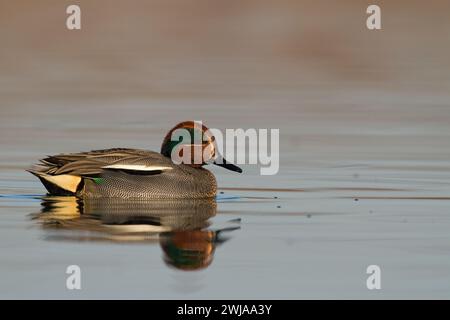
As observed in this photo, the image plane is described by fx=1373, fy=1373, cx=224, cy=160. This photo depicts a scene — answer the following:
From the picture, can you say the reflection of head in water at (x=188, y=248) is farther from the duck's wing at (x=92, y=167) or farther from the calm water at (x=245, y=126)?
the duck's wing at (x=92, y=167)

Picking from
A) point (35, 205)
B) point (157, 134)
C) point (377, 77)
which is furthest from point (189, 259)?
point (377, 77)

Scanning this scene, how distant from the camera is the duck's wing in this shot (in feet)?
37.7

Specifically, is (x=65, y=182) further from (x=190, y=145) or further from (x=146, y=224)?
(x=146, y=224)

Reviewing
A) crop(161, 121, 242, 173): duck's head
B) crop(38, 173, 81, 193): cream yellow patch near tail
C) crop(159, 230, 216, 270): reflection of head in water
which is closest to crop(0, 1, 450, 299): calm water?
crop(159, 230, 216, 270): reflection of head in water

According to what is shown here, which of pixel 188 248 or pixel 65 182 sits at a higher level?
pixel 65 182

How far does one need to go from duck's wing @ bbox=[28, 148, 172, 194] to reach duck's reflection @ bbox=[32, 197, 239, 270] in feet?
0.50

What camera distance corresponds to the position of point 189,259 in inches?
342

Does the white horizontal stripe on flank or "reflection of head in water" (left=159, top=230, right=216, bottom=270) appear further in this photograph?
the white horizontal stripe on flank

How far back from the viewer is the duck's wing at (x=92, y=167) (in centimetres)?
1148

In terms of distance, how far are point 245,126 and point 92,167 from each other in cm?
489

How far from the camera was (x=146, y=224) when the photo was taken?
32.8 ft

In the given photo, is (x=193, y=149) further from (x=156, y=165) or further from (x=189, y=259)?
(x=189, y=259)

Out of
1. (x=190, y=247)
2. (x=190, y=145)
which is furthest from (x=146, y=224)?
(x=190, y=145)

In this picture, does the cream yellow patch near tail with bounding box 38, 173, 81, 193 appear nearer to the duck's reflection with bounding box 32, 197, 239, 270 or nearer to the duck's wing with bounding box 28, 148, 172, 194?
the duck's wing with bounding box 28, 148, 172, 194
